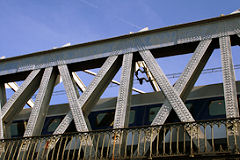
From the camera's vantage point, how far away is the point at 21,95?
48.9 feet

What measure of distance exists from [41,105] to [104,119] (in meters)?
3.53

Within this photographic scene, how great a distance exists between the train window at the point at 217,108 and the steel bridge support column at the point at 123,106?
3.62 m

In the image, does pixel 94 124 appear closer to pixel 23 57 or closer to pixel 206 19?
pixel 23 57

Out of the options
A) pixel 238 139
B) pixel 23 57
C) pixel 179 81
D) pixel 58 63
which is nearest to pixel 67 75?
pixel 58 63

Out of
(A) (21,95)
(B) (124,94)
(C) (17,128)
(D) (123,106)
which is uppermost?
(C) (17,128)

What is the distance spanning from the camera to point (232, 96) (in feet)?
36.9

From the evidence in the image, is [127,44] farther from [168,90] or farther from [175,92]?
[175,92]

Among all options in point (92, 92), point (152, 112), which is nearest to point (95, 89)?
point (92, 92)

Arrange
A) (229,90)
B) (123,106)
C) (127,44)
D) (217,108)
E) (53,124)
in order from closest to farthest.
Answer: (229,90), (123,106), (127,44), (217,108), (53,124)

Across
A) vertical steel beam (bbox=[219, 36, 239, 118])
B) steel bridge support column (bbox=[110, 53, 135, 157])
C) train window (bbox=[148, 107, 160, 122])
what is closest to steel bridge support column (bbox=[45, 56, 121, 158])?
steel bridge support column (bbox=[110, 53, 135, 157])

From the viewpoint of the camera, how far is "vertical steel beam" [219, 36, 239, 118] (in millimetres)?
11055

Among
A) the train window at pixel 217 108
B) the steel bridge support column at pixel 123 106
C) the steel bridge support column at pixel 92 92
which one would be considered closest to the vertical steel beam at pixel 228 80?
the train window at pixel 217 108

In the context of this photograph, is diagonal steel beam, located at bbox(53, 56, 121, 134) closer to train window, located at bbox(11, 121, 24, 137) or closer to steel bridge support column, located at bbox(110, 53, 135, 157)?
steel bridge support column, located at bbox(110, 53, 135, 157)

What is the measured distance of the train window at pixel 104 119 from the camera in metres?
16.5
